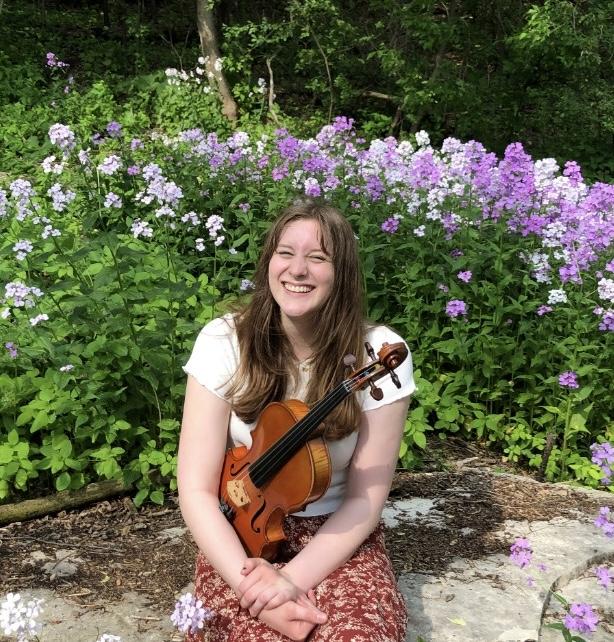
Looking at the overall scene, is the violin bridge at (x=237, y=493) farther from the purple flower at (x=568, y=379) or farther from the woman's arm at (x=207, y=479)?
the purple flower at (x=568, y=379)

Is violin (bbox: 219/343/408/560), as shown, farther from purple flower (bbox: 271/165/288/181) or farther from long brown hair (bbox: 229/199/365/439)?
purple flower (bbox: 271/165/288/181)

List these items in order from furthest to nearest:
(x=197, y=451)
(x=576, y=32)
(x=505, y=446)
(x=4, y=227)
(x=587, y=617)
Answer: (x=576, y=32)
(x=4, y=227)
(x=505, y=446)
(x=197, y=451)
(x=587, y=617)

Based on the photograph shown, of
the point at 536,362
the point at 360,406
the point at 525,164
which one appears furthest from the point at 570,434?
the point at 360,406

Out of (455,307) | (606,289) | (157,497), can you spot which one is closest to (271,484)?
(157,497)

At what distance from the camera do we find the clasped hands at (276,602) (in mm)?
1767

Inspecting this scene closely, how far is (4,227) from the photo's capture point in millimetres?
4312

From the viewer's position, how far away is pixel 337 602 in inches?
72.7

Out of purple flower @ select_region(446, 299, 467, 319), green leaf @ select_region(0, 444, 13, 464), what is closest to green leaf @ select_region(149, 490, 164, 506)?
green leaf @ select_region(0, 444, 13, 464)

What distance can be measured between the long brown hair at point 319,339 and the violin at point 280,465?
12 centimetres

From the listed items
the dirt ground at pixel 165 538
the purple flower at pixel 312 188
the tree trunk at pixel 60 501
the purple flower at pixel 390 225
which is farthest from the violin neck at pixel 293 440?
the purple flower at pixel 312 188

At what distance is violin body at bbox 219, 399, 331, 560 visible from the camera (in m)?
1.81

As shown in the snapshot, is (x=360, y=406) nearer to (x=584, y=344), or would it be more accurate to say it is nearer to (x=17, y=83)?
(x=584, y=344)

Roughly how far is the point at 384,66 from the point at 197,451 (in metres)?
7.66

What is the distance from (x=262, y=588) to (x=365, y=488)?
0.41 m
